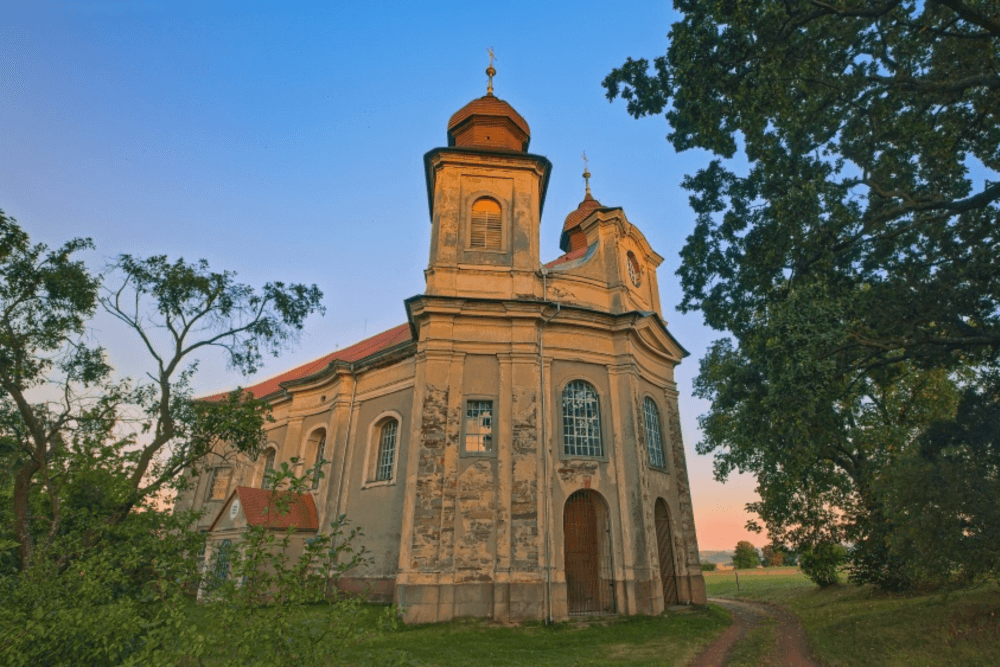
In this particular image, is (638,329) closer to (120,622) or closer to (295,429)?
(295,429)

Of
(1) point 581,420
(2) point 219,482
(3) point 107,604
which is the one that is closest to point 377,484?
(1) point 581,420

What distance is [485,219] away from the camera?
18453 mm

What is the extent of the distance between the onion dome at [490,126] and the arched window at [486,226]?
103 inches

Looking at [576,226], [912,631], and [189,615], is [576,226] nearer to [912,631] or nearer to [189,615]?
[912,631]

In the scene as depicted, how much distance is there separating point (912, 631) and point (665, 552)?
262 inches

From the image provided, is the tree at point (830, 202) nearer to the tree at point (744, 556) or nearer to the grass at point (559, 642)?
the grass at point (559, 642)

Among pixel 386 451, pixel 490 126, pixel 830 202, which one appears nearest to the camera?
pixel 830 202

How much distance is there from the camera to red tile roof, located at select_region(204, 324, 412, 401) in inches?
1007

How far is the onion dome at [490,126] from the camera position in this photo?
20.2m

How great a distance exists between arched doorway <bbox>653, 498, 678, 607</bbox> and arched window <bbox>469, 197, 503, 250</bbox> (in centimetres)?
974

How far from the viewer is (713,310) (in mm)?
11391

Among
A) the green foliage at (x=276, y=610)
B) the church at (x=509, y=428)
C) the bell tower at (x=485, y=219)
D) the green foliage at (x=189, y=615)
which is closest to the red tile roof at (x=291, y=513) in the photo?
the church at (x=509, y=428)

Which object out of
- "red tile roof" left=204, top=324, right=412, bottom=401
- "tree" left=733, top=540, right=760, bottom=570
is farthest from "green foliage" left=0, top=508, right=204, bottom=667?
"tree" left=733, top=540, right=760, bottom=570

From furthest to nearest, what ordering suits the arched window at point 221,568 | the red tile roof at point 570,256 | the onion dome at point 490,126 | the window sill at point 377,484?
the red tile roof at point 570,256
the onion dome at point 490,126
the window sill at point 377,484
the arched window at point 221,568
